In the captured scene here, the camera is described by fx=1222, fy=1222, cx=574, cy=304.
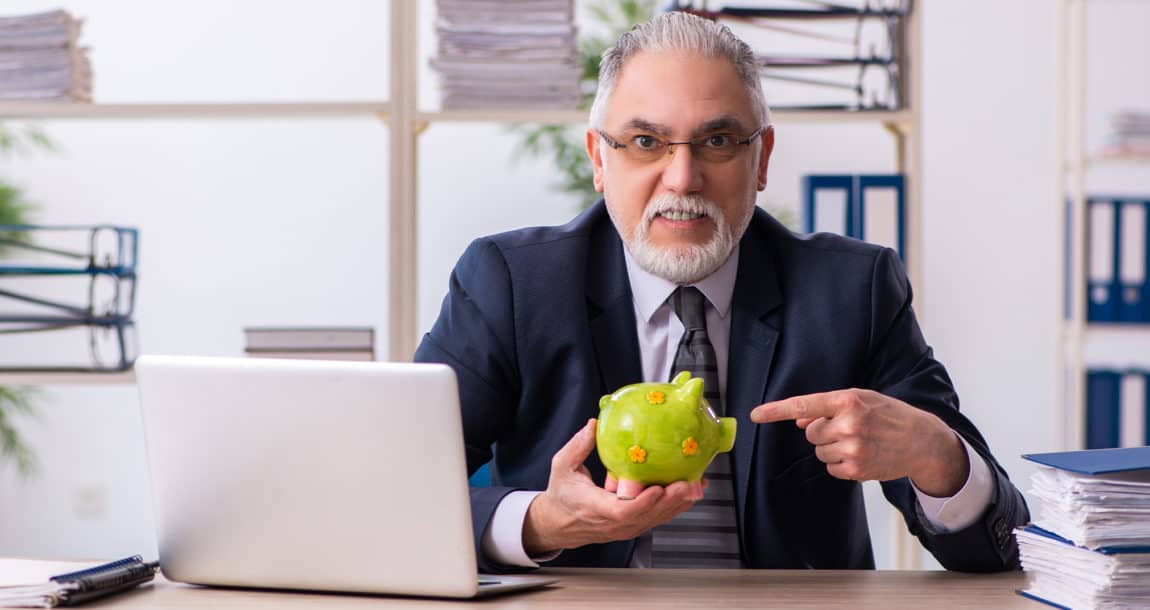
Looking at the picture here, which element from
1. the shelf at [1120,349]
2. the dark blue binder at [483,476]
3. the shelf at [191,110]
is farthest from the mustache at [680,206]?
the shelf at [1120,349]

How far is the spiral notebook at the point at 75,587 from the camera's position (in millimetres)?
1144

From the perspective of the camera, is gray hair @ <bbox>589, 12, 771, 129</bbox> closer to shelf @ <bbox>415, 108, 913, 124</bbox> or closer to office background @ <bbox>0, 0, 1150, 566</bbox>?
shelf @ <bbox>415, 108, 913, 124</bbox>

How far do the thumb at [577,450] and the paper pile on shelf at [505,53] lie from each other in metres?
1.52

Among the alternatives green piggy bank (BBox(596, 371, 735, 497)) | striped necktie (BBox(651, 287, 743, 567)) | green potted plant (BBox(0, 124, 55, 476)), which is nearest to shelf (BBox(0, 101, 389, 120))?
green potted plant (BBox(0, 124, 55, 476))

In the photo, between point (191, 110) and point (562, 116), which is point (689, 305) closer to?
point (562, 116)

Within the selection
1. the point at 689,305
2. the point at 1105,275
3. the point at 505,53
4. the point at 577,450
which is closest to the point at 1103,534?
the point at 577,450

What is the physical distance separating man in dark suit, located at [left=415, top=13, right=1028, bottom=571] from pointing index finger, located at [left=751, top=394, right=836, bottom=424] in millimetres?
352

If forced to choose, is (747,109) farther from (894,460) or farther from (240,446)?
(240,446)

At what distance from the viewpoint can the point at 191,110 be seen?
8.52 ft

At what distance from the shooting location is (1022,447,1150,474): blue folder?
113 centimetres

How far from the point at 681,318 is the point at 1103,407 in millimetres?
1986

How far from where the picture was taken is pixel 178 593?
1212 mm

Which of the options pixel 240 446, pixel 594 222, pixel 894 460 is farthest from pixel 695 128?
pixel 240 446

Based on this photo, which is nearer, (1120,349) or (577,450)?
(577,450)
